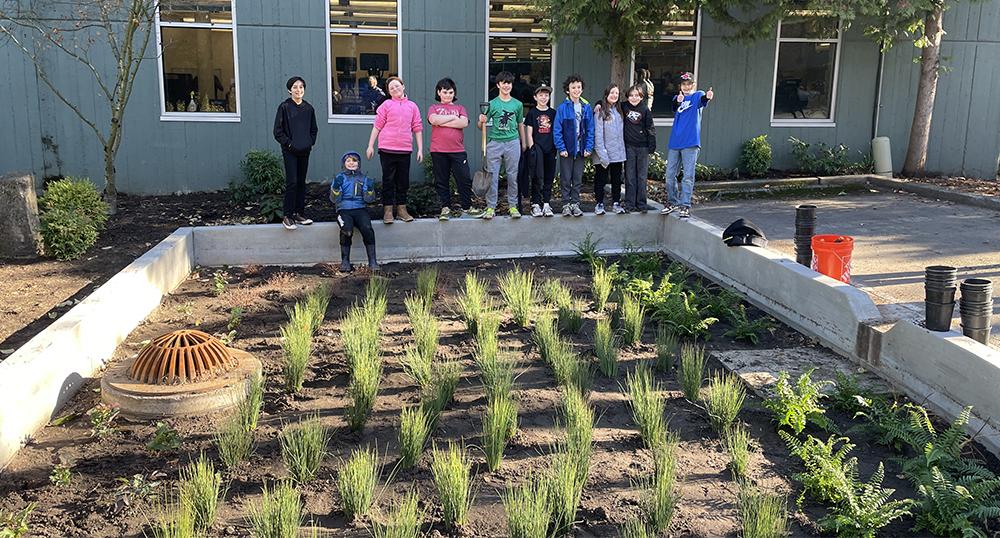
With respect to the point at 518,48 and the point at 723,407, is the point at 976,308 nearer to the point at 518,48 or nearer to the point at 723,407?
the point at 723,407

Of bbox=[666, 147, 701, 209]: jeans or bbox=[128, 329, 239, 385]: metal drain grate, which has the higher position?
bbox=[666, 147, 701, 209]: jeans

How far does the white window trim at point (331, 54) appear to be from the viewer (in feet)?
40.4

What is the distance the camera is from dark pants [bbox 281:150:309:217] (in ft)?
29.9

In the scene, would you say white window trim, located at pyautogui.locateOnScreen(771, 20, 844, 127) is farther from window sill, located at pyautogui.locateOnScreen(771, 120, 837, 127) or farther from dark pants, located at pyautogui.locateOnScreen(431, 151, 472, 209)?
dark pants, located at pyautogui.locateOnScreen(431, 151, 472, 209)

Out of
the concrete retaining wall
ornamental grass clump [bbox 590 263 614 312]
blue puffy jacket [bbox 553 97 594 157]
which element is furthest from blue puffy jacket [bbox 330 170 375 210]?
ornamental grass clump [bbox 590 263 614 312]

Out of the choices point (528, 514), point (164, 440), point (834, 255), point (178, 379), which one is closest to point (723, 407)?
point (528, 514)

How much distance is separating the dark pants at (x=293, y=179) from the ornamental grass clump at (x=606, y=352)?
4411mm

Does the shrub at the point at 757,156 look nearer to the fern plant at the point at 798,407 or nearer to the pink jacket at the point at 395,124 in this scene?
the pink jacket at the point at 395,124

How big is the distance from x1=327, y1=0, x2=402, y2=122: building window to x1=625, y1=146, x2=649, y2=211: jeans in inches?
175

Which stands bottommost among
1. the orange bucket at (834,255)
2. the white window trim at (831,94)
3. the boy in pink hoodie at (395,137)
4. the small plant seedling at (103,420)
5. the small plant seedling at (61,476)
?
the small plant seedling at (61,476)

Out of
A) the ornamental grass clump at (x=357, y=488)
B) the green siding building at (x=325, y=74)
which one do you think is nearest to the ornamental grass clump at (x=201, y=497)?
the ornamental grass clump at (x=357, y=488)

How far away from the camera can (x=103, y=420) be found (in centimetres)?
482

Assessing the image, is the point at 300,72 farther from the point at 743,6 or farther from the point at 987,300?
the point at 987,300

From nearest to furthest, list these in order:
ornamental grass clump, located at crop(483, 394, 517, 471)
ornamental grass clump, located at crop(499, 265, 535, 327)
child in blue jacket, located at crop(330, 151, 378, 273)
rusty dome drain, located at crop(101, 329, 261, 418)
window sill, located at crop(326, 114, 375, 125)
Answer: ornamental grass clump, located at crop(483, 394, 517, 471)
rusty dome drain, located at crop(101, 329, 261, 418)
ornamental grass clump, located at crop(499, 265, 535, 327)
child in blue jacket, located at crop(330, 151, 378, 273)
window sill, located at crop(326, 114, 375, 125)
